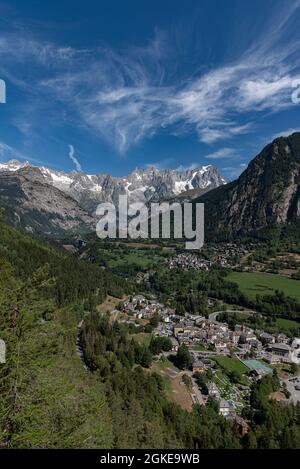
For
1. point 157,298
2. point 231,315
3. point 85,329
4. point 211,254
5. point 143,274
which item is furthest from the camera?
point 211,254

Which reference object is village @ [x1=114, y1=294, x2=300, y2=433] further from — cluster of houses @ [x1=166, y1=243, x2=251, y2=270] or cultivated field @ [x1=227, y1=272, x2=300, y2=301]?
cluster of houses @ [x1=166, y1=243, x2=251, y2=270]

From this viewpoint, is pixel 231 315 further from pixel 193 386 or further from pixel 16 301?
pixel 16 301

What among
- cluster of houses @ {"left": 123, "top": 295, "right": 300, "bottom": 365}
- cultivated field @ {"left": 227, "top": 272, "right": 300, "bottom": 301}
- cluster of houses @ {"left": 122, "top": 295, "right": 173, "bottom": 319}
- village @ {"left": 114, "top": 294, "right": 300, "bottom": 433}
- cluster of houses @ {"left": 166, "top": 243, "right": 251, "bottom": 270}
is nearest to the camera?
village @ {"left": 114, "top": 294, "right": 300, "bottom": 433}

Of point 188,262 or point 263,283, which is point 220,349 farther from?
point 188,262

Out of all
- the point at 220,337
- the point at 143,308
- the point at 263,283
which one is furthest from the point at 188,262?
the point at 220,337

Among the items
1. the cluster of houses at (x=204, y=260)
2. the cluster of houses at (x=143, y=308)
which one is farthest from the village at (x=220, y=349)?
the cluster of houses at (x=204, y=260)

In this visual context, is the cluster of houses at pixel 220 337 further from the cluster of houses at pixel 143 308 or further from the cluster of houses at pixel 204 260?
the cluster of houses at pixel 204 260

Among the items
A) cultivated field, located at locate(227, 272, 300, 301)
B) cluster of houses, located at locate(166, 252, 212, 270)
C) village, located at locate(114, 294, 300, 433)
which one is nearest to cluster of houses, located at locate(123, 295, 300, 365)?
village, located at locate(114, 294, 300, 433)

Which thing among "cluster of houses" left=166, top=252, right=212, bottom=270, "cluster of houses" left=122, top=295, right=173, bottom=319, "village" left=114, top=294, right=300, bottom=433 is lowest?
"village" left=114, top=294, right=300, bottom=433
